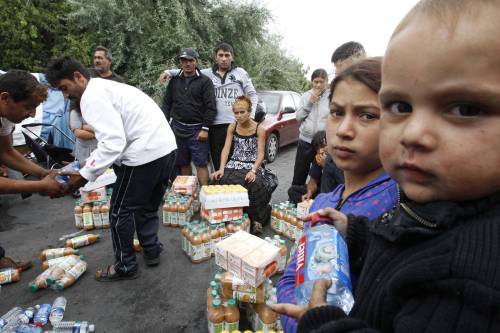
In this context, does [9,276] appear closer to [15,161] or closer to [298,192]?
[15,161]

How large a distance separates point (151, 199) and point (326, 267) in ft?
8.63

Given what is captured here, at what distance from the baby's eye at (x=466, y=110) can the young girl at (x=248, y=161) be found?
11.3ft

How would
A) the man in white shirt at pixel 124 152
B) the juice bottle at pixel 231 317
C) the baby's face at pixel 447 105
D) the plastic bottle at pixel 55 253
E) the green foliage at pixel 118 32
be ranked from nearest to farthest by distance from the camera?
the baby's face at pixel 447 105
the juice bottle at pixel 231 317
the man in white shirt at pixel 124 152
the plastic bottle at pixel 55 253
the green foliage at pixel 118 32

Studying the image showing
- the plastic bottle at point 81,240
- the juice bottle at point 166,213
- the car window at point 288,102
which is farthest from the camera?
the car window at point 288,102

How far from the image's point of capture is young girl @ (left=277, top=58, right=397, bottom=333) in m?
1.04

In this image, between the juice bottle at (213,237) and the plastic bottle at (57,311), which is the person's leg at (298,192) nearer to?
the juice bottle at (213,237)

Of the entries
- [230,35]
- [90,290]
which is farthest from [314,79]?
[230,35]

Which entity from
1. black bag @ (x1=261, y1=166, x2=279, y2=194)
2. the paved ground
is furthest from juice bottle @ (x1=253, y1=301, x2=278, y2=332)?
black bag @ (x1=261, y1=166, x2=279, y2=194)

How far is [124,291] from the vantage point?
2902 mm

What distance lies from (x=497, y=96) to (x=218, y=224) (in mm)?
3357

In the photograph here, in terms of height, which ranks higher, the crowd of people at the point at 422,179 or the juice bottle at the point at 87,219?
the crowd of people at the point at 422,179

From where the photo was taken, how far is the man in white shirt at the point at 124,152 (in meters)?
2.54

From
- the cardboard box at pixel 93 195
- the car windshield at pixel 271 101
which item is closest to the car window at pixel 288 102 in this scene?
the car windshield at pixel 271 101

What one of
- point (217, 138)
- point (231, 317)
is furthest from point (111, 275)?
point (217, 138)
